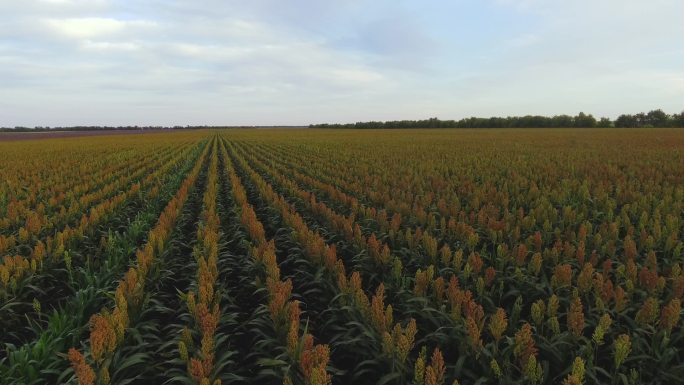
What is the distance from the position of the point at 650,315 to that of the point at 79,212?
9.39m

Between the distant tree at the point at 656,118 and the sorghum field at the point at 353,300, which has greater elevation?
the distant tree at the point at 656,118

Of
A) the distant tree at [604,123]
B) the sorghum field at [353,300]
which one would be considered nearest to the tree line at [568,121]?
the distant tree at [604,123]

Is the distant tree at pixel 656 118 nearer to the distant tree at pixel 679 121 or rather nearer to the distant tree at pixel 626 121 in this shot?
the distant tree at pixel 626 121

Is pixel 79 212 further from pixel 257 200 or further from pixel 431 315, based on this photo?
pixel 431 315

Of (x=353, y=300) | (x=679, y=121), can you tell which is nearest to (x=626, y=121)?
(x=679, y=121)

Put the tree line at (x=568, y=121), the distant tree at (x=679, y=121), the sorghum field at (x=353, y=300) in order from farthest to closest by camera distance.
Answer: the tree line at (x=568, y=121) < the distant tree at (x=679, y=121) < the sorghum field at (x=353, y=300)

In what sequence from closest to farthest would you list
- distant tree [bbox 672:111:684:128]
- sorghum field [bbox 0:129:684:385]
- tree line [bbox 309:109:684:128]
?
1. sorghum field [bbox 0:129:684:385]
2. distant tree [bbox 672:111:684:128]
3. tree line [bbox 309:109:684:128]

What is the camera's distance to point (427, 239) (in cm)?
514

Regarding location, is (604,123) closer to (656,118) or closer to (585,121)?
(585,121)

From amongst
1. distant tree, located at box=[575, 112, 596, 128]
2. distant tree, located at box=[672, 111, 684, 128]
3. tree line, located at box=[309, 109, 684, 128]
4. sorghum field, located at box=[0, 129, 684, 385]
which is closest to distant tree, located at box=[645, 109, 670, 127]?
tree line, located at box=[309, 109, 684, 128]

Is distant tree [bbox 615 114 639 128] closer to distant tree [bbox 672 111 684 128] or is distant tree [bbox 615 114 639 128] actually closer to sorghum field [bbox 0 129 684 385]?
distant tree [bbox 672 111 684 128]

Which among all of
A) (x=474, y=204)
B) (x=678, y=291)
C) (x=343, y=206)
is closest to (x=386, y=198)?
(x=343, y=206)

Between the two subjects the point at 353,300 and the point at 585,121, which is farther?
the point at 585,121

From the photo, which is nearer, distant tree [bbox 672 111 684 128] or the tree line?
distant tree [bbox 672 111 684 128]
